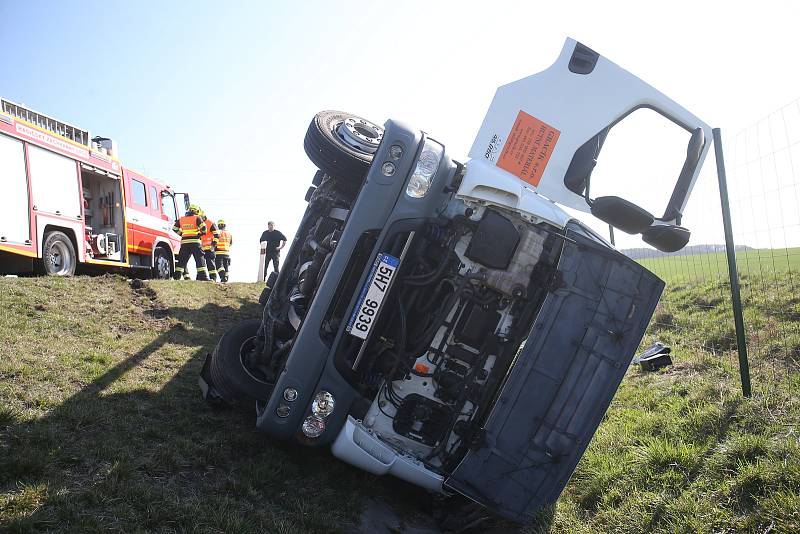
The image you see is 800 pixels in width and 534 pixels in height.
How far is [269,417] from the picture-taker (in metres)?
3.11

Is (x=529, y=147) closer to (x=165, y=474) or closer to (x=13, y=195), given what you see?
(x=165, y=474)

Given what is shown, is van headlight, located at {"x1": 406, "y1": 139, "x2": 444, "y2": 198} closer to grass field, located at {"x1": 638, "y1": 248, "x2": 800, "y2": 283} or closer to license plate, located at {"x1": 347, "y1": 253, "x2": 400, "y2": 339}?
license plate, located at {"x1": 347, "y1": 253, "x2": 400, "y2": 339}

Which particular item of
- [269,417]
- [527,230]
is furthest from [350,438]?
[527,230]

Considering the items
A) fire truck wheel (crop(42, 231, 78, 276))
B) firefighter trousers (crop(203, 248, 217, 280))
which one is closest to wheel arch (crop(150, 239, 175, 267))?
firefighter trousers (crop(203, 248, 217, 280))

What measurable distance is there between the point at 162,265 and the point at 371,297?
11206mm

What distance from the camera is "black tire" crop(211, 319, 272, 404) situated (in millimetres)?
3625

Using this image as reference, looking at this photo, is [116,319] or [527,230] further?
[116,319]

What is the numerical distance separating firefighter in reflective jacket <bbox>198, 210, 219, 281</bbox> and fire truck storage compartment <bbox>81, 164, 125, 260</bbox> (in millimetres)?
1537

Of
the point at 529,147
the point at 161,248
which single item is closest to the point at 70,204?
the point at 161,248

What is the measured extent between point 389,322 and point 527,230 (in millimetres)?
942

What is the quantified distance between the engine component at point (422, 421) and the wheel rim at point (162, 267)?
1104 centimetres

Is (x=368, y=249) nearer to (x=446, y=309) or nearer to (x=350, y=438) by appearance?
(x=446, y=309)

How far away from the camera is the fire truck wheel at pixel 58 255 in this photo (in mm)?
8898

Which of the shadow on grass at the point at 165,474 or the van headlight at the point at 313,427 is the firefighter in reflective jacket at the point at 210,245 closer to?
the shadow on grass at the point at 165,474
